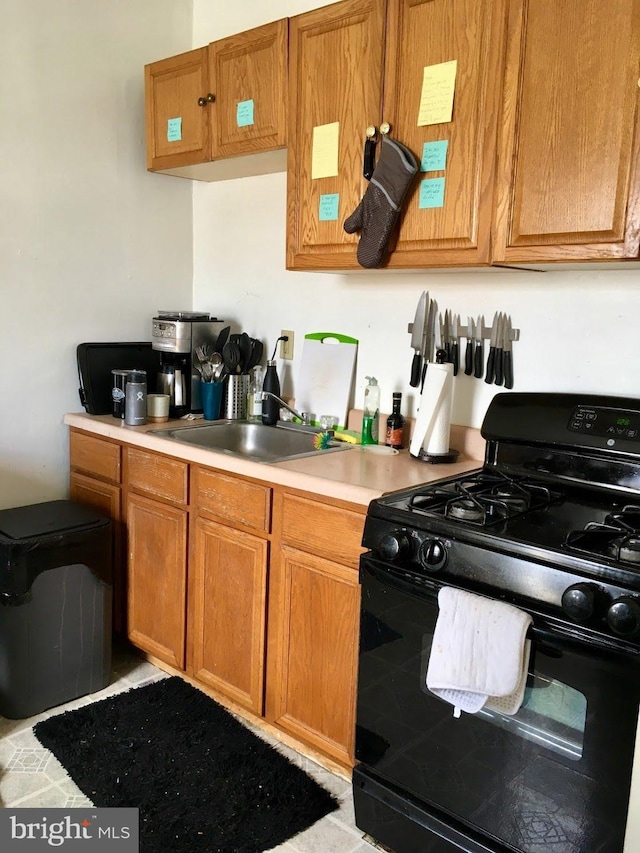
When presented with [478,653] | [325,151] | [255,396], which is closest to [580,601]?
[478,653]

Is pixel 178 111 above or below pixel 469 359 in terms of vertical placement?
above

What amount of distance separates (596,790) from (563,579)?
15.2 inches

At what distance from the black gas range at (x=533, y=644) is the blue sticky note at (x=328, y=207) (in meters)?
0.83

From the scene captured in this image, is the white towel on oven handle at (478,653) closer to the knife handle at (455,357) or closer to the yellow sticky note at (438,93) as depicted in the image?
the knife handle at (455,357)

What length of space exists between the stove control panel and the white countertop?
333 mm

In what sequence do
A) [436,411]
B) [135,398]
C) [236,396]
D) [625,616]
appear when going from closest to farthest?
1. [625,616]
2. [436,411]
3. [135,398]
4. [236,396]

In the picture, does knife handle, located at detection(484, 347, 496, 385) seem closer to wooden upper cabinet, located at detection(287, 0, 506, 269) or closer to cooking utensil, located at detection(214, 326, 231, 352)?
wooden upper cabinet, located at detection(287, 0, 506, 269)

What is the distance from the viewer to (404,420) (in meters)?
2.33

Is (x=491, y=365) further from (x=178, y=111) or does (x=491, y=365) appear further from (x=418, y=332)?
(x=178, y=111)

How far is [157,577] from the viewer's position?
247cm

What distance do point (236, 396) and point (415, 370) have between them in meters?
0.80

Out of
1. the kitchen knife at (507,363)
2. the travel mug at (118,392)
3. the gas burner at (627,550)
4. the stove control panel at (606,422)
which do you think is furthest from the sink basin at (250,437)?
the gas burner at (627,550)

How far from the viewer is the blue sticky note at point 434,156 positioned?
1.87 metres

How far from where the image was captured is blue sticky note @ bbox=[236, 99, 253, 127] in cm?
237
